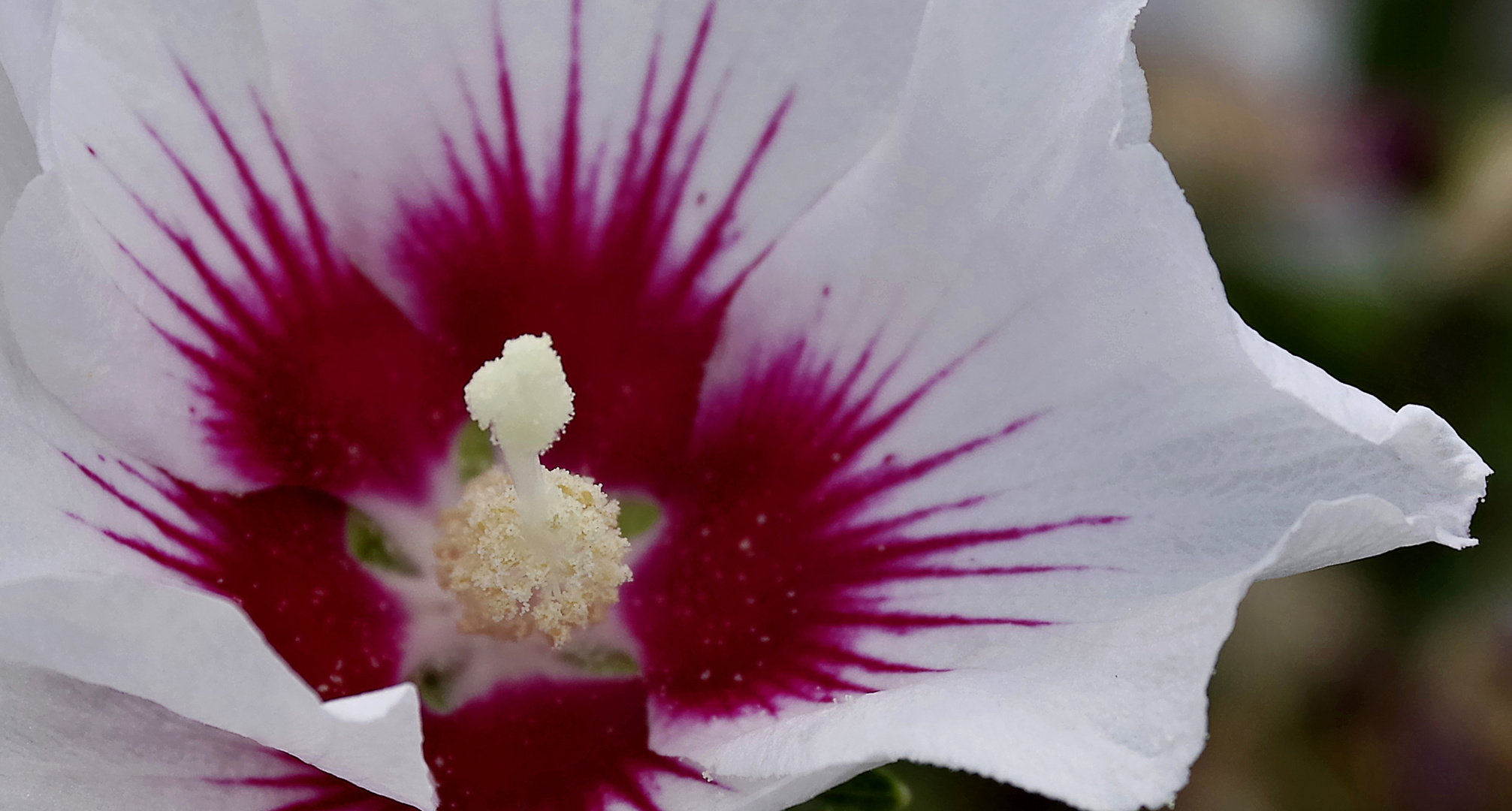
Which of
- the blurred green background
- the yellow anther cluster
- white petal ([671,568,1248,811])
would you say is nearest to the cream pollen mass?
the yellow anther cluster

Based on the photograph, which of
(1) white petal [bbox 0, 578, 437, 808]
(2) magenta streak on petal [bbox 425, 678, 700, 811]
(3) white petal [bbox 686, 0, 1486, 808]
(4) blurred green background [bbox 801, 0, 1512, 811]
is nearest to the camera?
(1) white petal [bbox 0, 578, 437, 808]

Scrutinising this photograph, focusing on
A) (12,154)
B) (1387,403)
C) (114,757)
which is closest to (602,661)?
(114,757)

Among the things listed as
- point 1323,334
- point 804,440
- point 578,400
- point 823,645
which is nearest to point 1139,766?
point 823,645

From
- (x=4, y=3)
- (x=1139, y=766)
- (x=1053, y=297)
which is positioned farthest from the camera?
(x=1053, y=297)

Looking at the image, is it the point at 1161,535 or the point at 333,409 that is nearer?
the point at 1161,535

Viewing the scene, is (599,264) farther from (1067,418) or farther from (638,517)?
(1067,418)

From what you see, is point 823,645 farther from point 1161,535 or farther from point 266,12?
point 266,12

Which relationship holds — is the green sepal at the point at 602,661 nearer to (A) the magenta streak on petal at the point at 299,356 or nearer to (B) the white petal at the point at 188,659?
(A) the magenta streak on petal at the point at 299,356

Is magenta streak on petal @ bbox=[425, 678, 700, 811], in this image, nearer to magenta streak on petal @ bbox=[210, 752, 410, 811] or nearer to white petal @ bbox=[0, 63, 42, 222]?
magenta streak on petal @ bbox=[210, 752, 410, 811]
